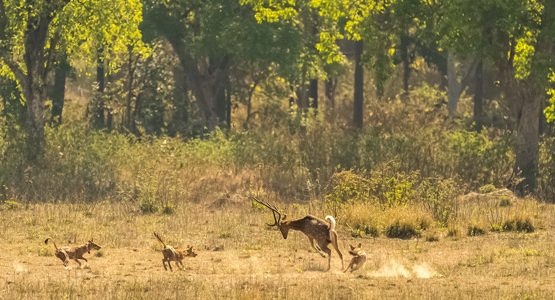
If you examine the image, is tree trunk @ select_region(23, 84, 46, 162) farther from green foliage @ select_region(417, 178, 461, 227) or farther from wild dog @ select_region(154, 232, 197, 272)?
wild dog @ select_region(154, 232, 197, 272)

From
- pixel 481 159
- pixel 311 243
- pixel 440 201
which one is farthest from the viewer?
pixel 481 159

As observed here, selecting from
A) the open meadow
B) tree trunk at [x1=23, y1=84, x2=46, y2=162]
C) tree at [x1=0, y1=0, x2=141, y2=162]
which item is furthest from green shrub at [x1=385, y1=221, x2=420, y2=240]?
tree trunk at [x1=23, y1=84, x2=46, y2=162]

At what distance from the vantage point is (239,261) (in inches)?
826

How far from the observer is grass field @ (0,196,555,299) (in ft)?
56.6

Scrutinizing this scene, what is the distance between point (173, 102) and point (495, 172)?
999 inches

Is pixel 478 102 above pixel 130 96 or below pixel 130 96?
below

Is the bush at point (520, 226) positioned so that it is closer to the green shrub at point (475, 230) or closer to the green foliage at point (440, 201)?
the green shrub at point (475, 230)

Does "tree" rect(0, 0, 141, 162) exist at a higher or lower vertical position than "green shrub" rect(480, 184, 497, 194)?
higher

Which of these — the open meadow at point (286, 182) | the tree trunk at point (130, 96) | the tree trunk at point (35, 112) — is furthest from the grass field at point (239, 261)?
the tree trunk at point (130, 96)

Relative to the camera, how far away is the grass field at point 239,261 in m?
17.3

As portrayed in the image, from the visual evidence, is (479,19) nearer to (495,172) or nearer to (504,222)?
(495,172)

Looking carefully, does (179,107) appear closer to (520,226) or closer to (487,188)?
(487,188)

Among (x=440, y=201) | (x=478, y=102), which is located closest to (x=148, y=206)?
(x=440, y=201)

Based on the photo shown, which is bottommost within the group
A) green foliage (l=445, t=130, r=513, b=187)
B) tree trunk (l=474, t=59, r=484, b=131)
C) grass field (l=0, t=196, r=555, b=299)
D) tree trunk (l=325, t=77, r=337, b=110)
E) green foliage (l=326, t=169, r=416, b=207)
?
grass field (l=0, t=196, r=555, b=299)
